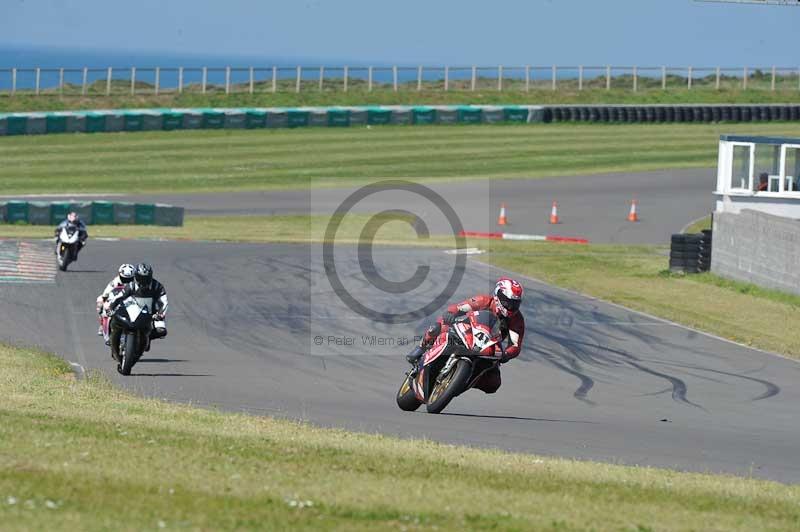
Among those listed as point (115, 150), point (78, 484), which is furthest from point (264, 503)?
point (115, 150)

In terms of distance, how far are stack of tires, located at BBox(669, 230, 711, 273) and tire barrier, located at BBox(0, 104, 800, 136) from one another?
3400 centimetres

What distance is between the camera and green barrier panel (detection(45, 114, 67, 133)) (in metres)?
58.0

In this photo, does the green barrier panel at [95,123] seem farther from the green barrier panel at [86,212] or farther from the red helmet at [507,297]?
the red helmet at [507,297]

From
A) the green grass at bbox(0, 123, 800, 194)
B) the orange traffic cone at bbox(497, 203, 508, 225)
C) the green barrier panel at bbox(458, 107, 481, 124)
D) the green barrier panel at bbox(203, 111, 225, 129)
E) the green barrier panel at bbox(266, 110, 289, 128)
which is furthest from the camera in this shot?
the green barrier panel at bbox(458, 107, 481, 124)

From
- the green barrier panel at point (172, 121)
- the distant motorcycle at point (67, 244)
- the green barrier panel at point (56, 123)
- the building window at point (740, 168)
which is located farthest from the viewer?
the green barrier panel at point (172, 121)

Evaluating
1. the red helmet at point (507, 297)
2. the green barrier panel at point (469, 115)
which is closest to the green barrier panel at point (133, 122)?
the green barrier panel at point (469, 115)

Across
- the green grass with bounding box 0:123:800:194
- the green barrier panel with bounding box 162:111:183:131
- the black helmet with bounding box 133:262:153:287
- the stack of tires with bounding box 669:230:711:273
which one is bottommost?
the black helmet with bounding box 133:262:153:287

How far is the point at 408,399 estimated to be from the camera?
15.0 metres

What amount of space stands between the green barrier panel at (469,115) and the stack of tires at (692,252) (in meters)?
35.3

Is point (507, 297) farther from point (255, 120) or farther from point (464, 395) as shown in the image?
point (255, 120)

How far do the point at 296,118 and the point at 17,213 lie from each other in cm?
2421

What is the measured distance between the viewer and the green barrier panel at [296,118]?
6262 cm

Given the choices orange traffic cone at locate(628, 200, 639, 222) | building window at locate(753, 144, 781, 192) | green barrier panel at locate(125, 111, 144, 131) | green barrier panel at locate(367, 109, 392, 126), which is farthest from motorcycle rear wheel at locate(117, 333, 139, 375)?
green barrier panel at locate(367, 109, 392, 126)

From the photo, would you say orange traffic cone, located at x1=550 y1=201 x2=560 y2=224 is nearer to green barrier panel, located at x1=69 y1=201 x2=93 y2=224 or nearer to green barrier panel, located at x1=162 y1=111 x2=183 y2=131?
green barrier panel, located at x1=69 y1=201 x2=93 y2=224
